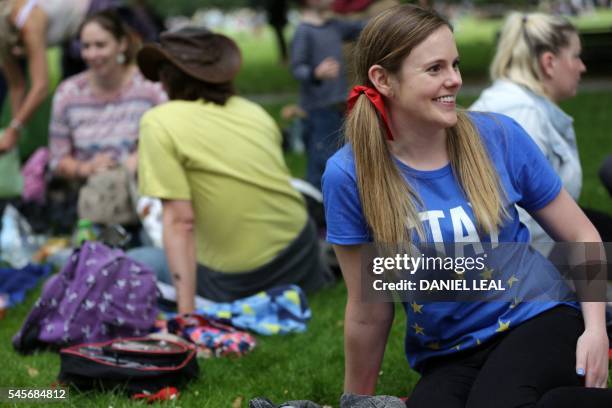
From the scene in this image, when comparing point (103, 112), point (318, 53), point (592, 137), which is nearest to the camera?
point (103, 112)

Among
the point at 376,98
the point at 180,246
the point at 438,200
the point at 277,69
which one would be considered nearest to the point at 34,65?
the point at 180,246

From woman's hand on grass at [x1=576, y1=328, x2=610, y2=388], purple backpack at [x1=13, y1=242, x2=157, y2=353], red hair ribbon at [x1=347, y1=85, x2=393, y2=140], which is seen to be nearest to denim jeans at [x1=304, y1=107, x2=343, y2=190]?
purple backpack at [x1=13, y1=242, x2=157, y2=353]

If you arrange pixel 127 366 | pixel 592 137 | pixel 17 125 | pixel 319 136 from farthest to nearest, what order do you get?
pixel 592 137
pixel 319 136
pixel 17 125
pixel 127 366

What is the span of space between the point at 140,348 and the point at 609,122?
25.5 ft

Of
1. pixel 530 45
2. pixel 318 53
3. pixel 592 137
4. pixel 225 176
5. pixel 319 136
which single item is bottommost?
pixel 592 137

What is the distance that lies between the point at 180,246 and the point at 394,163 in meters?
1.78

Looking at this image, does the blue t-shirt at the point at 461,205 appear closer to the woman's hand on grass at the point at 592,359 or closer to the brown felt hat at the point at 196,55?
the woman's hand on grass at the point at 592,359

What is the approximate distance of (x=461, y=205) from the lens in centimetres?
304

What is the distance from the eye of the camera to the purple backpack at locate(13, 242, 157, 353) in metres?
4.45

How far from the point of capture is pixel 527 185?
10.2 feet

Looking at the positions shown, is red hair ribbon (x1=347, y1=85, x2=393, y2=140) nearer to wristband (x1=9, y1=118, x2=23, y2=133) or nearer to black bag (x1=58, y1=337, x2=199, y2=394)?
black bag (x1=58, y1=337, x2=199, y2=394)

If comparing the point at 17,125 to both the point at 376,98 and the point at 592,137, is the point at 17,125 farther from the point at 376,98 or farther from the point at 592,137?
the point at 592,137

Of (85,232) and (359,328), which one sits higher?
(359,328)

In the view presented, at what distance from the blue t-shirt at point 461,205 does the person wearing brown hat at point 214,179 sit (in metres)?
1.66
